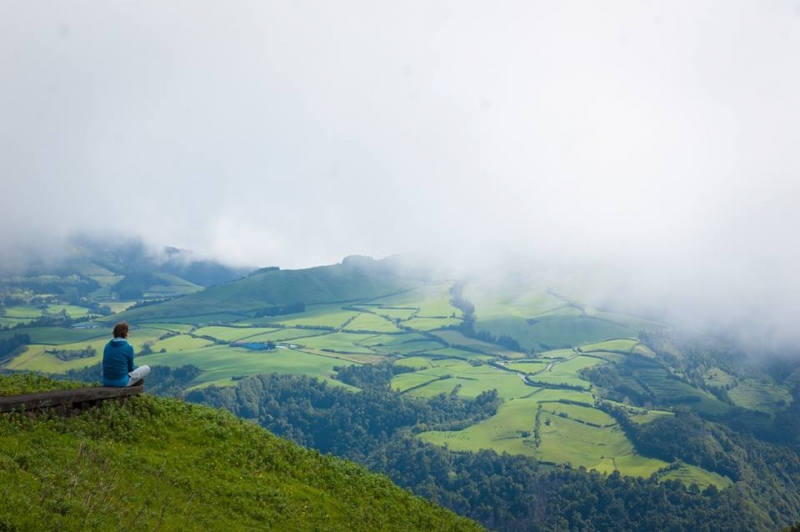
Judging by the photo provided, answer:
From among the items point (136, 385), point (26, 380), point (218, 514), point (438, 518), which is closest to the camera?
point (218, 514)

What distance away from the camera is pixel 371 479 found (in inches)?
1320

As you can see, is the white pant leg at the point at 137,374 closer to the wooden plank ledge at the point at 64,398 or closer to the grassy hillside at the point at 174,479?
the wooden plank ledge at the point at 64,398

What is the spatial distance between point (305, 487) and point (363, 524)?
3187mm

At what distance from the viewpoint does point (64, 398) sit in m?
24.7

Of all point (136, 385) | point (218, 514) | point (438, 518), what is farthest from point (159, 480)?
point (438, 518)

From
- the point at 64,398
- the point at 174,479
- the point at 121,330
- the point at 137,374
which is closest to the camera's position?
the point at 174,479

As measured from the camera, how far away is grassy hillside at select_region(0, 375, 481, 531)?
59.8 feet

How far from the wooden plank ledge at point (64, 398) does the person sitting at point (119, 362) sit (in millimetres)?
353

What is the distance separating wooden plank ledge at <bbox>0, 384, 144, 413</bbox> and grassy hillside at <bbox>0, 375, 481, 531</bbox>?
1.45ft

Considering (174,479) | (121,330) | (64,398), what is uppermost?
(121,330)

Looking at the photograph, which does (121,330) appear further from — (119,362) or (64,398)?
(64,398)

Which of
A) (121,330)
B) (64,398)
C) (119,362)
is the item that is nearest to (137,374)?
(119,362)

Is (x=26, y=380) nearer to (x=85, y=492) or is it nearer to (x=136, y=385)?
(x=136, y=385)

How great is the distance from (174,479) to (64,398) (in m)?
5.81
